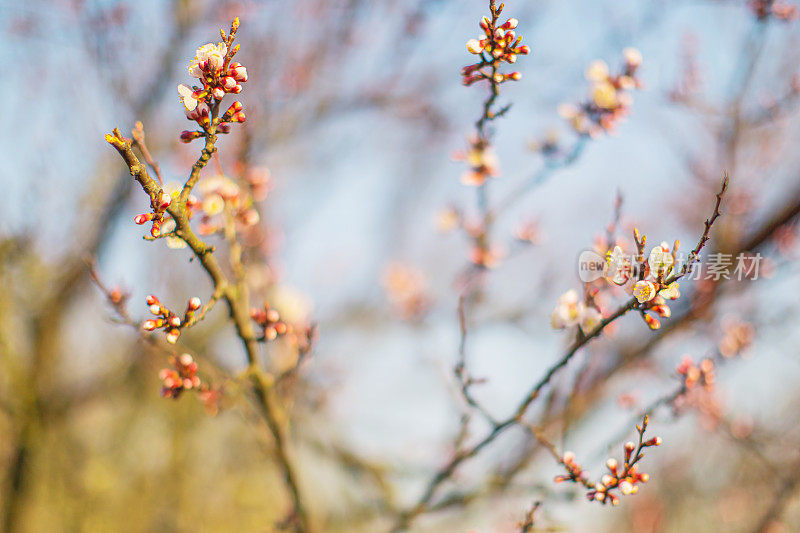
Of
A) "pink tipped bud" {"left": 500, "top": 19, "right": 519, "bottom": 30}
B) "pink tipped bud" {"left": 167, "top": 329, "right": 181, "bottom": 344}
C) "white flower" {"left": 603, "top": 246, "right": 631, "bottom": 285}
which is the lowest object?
"white flower" {"left": 603, "top": 246, "right": 631, "bottom": 285}

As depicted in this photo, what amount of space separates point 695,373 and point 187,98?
77.9 inches

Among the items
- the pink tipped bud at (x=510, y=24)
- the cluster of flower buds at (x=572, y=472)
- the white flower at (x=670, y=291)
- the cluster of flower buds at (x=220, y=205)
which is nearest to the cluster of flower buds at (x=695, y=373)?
the cluster of flower buds at (x=572, y=472)

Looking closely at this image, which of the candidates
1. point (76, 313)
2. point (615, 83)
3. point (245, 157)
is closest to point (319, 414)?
point (245, 157)

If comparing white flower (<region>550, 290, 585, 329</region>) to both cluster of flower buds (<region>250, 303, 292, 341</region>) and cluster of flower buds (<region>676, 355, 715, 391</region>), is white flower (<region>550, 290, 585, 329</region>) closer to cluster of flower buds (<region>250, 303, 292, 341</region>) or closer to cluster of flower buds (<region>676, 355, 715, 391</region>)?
cluster of flower buds (<region>676, 355, 715, 391</region>)

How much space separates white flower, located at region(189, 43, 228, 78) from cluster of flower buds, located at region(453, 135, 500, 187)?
1277 mm

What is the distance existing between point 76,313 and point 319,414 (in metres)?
3.19

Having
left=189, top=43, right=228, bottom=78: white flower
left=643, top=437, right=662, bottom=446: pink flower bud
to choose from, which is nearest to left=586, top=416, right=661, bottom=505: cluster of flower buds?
left=643, top=437, right=662, bottom=446: pink flower bud

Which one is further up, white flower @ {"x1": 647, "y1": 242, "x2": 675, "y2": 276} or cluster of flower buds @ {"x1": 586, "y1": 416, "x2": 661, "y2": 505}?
white flower @ {"x1": 647, "y1": 242, "x2": 675, "y2": 276}

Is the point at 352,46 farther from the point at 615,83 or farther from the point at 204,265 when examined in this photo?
the point at 204,265

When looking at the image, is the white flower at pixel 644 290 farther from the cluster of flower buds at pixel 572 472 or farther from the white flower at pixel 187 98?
the white flower at pixel 187 98

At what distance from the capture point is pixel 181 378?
1726 millimetres

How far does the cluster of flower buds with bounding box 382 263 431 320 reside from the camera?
373cm

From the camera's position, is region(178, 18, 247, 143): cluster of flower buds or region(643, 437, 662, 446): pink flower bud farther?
region(643, 437, 662, 446): pink flower bud

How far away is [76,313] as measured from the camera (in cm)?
531
